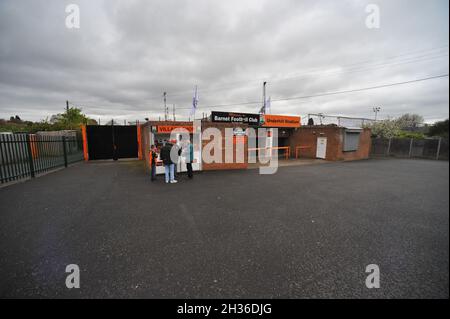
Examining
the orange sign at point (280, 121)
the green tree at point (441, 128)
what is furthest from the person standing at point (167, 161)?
the orange sign at point (280, 121)

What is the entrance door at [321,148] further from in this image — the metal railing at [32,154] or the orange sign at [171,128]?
the metal railing at [32,154]

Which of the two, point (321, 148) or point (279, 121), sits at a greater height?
point (279, 121)

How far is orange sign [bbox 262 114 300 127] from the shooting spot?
14.5 meters

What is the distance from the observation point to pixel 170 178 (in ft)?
26.0

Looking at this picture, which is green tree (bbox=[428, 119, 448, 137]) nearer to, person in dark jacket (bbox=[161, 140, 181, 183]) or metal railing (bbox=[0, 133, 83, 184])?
person in dark jacket (bbox=[161, 140, 181, 183])

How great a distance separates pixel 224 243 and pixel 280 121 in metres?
13.6

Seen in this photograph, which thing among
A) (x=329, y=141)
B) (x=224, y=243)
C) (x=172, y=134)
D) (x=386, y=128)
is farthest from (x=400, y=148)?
(x=224, y=243)

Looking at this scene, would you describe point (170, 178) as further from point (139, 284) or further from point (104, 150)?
point (104, 150)

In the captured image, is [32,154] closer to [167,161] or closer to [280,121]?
[167,161]

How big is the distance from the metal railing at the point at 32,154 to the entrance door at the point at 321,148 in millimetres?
17642

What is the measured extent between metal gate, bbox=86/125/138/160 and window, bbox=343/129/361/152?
54.8 feet

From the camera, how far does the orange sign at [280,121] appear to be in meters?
14.5

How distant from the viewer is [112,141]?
47.4ft

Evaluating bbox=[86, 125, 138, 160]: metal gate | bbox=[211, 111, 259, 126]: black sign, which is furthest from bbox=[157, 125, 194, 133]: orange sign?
bbox=[86, 125, 138, 160]: metal gate
